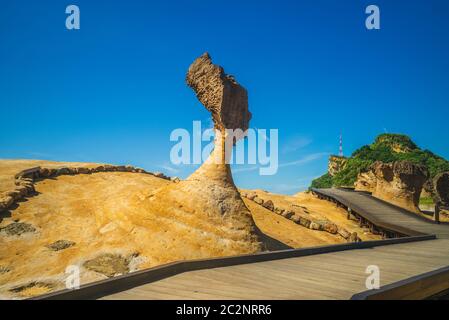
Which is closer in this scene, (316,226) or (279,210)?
(316,226)

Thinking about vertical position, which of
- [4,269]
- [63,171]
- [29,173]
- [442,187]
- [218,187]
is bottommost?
[4,269]

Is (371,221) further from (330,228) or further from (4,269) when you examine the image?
(4,269)

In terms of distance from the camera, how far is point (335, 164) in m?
57.9

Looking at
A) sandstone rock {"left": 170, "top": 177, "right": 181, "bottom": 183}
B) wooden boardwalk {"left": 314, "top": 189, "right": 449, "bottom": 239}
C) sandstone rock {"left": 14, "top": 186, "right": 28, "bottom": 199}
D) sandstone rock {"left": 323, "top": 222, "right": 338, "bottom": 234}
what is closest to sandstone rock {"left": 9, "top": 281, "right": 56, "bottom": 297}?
sandstone rock {"left": 14, "top": 186, "right": 28, "bottom": 199}

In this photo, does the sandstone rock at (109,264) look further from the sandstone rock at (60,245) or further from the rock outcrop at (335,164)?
the rock outcrop at (335,164)

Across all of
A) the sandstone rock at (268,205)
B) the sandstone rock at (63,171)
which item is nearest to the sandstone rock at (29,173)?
the sandstone rock at (63,171)

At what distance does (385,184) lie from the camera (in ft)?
84.1

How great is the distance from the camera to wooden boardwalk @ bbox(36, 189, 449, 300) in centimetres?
364

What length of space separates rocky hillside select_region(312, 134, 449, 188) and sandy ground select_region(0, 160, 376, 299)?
33801 millimetres

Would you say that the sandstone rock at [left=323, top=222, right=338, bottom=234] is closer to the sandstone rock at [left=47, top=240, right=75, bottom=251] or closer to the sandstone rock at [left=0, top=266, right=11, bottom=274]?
the sandstone rock at [left=47, top=240, right=75, bottom=251]

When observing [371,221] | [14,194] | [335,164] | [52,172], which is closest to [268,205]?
[371,221]

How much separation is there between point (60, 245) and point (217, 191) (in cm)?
513
